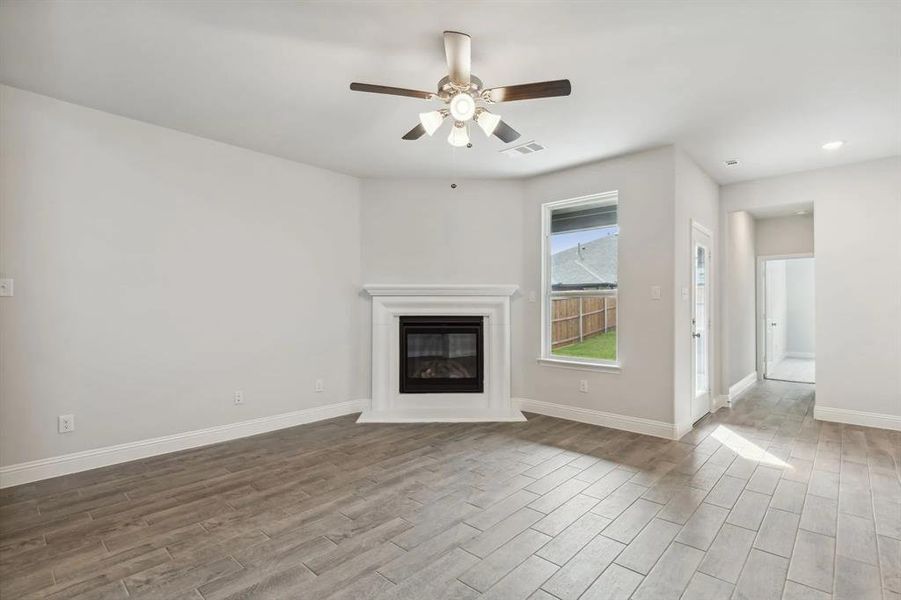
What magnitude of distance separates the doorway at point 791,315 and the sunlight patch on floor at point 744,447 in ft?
16.3

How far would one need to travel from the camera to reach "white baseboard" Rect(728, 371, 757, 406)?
5.48 meters

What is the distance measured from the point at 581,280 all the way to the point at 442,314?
64.5 inches

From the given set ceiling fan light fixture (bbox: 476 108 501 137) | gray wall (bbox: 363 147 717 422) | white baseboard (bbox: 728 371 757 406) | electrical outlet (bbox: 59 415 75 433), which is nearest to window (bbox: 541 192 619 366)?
gray wall (bbox: 363 147 717 422)

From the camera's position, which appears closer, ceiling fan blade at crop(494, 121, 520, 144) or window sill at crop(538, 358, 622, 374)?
ceiling fan blade at crop(494, 121, 520, 144)

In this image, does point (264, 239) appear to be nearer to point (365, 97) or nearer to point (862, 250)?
point (365, 97)

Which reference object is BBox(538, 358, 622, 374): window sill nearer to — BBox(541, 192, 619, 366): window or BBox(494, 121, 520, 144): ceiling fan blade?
BBox(541, 192, 619, 366): window

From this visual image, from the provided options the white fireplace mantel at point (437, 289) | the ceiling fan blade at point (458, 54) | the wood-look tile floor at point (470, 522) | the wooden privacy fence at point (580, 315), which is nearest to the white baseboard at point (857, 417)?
the wood-look tile floor at point (470, 522)

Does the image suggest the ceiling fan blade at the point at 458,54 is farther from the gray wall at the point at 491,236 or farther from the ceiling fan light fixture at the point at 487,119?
the gray wall at the point at 491,236

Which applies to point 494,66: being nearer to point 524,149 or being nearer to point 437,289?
point 524,149

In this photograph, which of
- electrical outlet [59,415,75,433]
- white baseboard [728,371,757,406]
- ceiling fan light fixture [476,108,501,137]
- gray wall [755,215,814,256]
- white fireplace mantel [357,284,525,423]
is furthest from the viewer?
gray wall [755,215,814,256]

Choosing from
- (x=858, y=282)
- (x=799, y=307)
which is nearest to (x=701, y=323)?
(x=858, y=282)

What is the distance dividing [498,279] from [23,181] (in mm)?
4242

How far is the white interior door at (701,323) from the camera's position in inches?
179

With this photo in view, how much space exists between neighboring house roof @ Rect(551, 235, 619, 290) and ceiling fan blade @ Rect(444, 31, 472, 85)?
8.98ft
